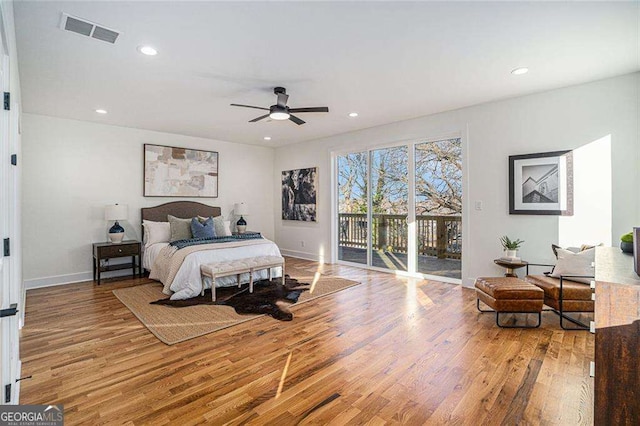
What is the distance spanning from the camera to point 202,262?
4426 mm

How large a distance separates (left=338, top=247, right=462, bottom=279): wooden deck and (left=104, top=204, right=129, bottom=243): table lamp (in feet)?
13.6

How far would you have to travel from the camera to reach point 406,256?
5535 mm

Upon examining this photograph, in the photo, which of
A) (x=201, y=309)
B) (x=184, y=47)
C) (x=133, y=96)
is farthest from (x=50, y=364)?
(x=133, y=96)

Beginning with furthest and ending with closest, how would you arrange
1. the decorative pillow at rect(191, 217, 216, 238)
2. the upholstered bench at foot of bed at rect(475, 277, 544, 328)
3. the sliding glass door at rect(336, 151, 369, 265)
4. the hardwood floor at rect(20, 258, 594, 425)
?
the sliding glass door at rect(336, 151, 369, 265)
the decorative pillow at rect(191, 217, 216, 238)
the upholstered bench at foot of bed at rect(475, 277, 544, 328)
the hardwood floor at rect(20, 258, 594, 425)

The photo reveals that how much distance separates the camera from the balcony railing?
199 inches

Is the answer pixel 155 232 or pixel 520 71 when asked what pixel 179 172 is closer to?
pixel 155 232

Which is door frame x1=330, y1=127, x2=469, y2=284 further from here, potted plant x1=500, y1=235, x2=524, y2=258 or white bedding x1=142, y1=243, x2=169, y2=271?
white bedding x1=142, y1=243, x2=169, y2=271

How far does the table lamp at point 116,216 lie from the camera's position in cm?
520

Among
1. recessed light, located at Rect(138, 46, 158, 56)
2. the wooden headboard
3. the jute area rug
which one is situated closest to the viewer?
recessed light, located at Rect(138, 46, 158, 56)

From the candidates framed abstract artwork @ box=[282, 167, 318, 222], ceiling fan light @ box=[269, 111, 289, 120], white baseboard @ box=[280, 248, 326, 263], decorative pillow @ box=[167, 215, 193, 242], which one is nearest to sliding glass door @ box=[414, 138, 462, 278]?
white baseboard @ box=[280, 248, 326, 263]

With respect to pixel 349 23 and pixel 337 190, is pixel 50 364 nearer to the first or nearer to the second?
pixel 349 23

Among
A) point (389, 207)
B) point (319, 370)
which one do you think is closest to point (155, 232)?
point (389, 207)

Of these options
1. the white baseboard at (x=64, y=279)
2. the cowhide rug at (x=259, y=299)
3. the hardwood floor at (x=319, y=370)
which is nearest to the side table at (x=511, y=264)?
the hardwood floor at (x=319, y=370)

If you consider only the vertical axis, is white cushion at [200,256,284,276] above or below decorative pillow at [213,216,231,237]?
below
